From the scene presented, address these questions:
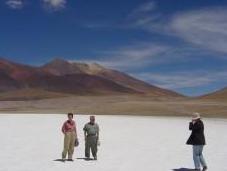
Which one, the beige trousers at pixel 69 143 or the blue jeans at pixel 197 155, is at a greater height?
the beige trousers at pixel 69 143

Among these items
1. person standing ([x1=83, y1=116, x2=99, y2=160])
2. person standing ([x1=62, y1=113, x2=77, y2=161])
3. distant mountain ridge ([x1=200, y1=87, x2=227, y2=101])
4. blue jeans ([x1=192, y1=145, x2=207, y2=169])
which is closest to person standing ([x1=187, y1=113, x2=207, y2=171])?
blue jeans ([x1=192, y1=145, x2=207, y2=169])

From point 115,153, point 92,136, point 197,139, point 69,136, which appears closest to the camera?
point 197,139

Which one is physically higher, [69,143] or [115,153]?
[69,143]

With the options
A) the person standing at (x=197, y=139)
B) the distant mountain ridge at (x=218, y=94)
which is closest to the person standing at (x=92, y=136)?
the person standing at (x=197, y=139)

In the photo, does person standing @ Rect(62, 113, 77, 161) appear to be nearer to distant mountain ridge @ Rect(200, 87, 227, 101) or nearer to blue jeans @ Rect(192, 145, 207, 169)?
blue jeans @ Rect(192, 145, 207, 169)

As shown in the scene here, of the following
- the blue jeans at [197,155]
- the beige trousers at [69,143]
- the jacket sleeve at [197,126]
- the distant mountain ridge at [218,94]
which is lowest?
the blue jeans at [197,155]

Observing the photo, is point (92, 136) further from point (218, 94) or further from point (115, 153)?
point (218, 94)

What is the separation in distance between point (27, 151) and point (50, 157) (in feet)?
6.74

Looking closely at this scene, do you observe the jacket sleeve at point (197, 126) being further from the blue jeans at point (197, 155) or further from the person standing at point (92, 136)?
the person standing at point (92, 136)

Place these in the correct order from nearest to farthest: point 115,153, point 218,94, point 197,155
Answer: point 197,155, point 115,153, point 218,94

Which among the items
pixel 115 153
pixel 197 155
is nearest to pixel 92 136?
pixel 115 153

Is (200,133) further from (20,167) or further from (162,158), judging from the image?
(20,167)

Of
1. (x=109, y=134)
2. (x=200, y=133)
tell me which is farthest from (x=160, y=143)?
(x=200, y=133)

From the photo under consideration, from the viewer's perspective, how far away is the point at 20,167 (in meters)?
16.3
